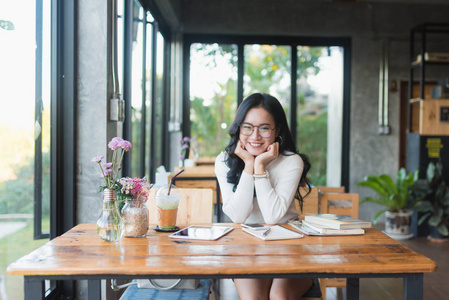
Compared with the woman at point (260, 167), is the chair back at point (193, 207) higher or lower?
lower

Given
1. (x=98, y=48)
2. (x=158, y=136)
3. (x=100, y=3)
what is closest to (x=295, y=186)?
(x=98, y=48)

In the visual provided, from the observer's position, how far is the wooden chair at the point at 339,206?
8.42 feet

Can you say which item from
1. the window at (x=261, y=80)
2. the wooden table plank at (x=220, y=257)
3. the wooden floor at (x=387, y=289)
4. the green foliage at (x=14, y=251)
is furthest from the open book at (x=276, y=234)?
the window at (x=261, y=80)

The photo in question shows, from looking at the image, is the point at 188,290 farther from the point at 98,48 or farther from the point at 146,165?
the point at 146,165

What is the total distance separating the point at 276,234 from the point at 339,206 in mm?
1362

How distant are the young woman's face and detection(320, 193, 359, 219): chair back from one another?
874 mm

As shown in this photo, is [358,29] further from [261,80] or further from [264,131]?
[264,131]

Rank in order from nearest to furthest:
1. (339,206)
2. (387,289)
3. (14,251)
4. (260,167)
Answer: (14,251) < (260,167) < (339,206) < (387,289)

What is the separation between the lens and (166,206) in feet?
5.33

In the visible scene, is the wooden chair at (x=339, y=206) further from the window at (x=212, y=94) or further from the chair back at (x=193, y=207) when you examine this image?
the window at (x=212, y=94)

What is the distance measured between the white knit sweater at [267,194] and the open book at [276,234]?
0.57 ft

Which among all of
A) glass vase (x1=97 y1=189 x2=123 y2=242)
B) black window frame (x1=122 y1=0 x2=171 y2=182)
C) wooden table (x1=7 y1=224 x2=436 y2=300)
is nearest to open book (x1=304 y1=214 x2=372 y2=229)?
wooden table (x1=7 y1=224 x2=436 y2=300)

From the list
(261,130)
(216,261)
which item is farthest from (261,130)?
(216,261)

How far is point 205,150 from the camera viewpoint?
231 inches
